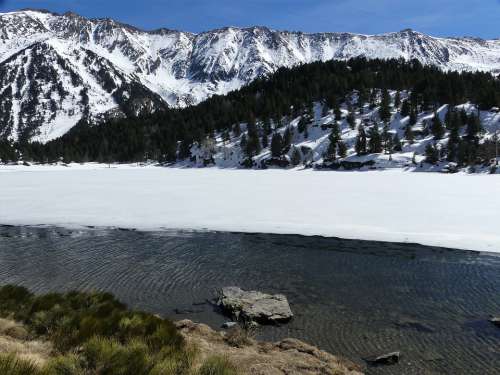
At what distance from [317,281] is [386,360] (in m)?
6.88

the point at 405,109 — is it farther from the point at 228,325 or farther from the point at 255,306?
the point at 228,325

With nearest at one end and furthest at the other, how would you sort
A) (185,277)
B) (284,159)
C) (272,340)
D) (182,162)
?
(272,340) < (185,277) < (284,159) < (182,162)

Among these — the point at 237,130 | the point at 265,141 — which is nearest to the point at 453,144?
the point at 265,141

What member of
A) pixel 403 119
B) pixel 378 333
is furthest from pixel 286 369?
pixel 403 119

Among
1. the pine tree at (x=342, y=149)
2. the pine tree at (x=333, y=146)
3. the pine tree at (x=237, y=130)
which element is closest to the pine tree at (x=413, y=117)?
the pine tree at (x=333, y=146)

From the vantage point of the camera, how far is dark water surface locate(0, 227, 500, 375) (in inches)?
460

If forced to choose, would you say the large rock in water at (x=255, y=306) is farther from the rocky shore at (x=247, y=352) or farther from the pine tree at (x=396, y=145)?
the pine tree at (x=396, y=145)

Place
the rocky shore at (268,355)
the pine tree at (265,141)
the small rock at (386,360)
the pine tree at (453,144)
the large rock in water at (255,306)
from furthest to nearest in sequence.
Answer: the pine tree at (265,141), the pine tree at (453,144), the large rock in water at (255,306), the small rock at (386,360), the rocky shore at (268,355)

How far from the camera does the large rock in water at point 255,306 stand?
43.7 ft

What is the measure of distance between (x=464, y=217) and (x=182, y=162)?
149852mm

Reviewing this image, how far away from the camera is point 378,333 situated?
12.2 meters

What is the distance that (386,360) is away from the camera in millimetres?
10445

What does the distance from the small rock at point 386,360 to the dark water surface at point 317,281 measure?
205 millimetres

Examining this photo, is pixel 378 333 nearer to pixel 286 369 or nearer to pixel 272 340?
pixel 272 340
